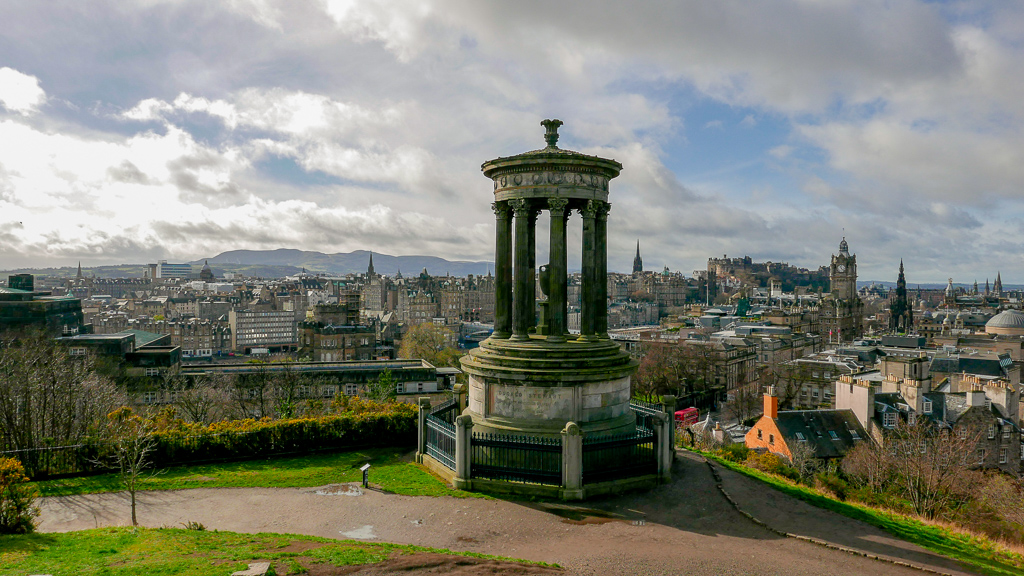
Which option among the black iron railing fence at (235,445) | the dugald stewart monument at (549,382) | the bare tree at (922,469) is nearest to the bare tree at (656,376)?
the bare tree at (922,469)

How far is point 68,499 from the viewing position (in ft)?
54.7

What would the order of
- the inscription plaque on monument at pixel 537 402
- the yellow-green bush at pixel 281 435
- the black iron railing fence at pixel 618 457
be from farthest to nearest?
the yellow-green bush at pixel 281 435 < the inscription plaque on monument at pixel 537 402 < the black iron railing fence at pixel 618 457

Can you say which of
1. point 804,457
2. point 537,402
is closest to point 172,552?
point 537,402

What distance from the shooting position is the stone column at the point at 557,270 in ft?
62.3

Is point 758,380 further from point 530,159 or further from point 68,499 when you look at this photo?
point 68,499

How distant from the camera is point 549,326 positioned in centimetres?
1966

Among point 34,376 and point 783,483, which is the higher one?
point 34,376

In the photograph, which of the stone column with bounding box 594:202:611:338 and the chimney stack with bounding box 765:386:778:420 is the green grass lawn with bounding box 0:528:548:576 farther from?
the chimney stack with bounding box 765:386:778:420

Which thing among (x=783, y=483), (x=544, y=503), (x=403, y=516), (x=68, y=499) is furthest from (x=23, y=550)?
(x=783, y=483)

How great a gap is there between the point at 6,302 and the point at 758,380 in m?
80.4

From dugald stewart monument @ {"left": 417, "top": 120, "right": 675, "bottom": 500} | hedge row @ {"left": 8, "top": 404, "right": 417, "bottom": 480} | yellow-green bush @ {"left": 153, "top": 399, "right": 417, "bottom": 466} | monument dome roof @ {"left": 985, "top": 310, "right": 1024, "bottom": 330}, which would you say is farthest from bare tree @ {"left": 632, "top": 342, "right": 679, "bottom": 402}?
monument dome roof @ {"left": 985, "top": 310, "right": 1024, "bottom": 330}

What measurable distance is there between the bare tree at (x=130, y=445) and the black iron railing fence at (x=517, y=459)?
27.8 feet

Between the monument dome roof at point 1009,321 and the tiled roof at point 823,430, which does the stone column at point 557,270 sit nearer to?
the tiled roof at point 823,430

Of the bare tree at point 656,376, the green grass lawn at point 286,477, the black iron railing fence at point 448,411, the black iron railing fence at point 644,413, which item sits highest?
the black iron railing fence at point 644,413
